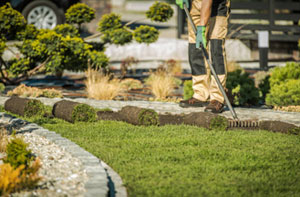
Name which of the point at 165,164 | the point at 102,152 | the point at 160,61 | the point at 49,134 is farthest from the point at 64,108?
the point at 160,61

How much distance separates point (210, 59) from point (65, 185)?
375 cm

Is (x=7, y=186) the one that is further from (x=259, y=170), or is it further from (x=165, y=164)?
(x=259, y=170)

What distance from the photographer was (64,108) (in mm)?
6801

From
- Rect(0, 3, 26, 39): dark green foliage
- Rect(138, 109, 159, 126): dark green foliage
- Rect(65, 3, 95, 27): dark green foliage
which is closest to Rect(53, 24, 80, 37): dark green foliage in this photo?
Rect(65, 3, 95, 27): dark green foliage

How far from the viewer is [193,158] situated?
4855 millimetres

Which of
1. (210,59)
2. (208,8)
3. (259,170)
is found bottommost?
(259,170)

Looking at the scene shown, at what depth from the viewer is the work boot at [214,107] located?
707cm

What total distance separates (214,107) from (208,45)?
0.92m

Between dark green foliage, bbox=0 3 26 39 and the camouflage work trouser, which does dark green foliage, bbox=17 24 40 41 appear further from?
the camouflage work trouser

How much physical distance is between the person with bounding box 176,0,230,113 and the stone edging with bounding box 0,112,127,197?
2.44m

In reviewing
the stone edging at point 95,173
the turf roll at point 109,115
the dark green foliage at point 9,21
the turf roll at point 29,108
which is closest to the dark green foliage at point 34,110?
the turf roll at point 29,108

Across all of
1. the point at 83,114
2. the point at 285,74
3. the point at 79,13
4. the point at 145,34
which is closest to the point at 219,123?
the point at 83,114

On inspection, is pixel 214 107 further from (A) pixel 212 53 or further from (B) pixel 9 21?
(B) pixel 9 21

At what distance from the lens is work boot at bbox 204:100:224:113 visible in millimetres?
7074
